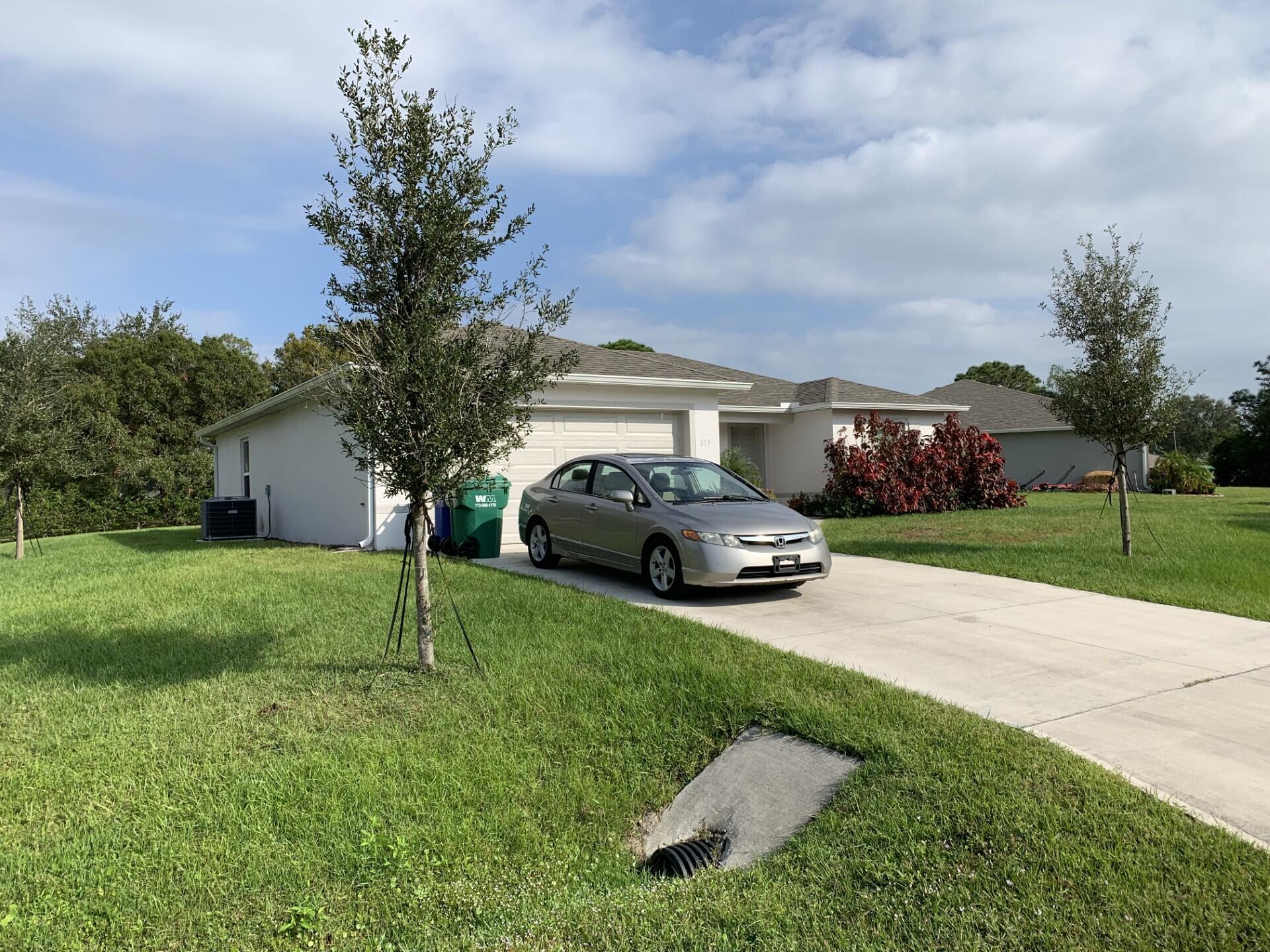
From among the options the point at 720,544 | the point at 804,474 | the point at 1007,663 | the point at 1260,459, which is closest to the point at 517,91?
the point at 720,544

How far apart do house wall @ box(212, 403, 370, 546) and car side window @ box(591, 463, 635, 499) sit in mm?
3511

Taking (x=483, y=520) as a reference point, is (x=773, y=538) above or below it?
below

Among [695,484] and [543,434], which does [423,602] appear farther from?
[543,434]

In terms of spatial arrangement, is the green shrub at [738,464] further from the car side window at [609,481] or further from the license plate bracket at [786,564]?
the license plate bracket at [786,564]

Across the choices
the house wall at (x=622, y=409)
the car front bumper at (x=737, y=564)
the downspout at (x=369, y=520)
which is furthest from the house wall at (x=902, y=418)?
the car front bumper at (x=737, y=564)

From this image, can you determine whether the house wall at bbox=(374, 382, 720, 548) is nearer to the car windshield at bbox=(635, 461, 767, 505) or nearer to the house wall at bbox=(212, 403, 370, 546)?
the house wall at bbox=(212, 403, 370, 546)

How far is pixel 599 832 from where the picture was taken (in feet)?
12.5

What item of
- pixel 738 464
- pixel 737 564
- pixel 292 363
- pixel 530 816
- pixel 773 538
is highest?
pixel 292 363

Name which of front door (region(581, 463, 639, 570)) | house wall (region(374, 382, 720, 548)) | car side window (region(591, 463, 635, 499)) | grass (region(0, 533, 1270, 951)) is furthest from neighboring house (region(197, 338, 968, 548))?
grass (region(0, 533, 1270, 951))

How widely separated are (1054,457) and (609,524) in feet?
85.3

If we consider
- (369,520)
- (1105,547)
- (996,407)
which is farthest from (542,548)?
(996,407)

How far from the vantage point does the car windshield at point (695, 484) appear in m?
8.61

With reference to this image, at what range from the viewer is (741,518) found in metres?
7.90

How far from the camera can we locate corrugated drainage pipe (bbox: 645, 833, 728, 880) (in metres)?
3.55
